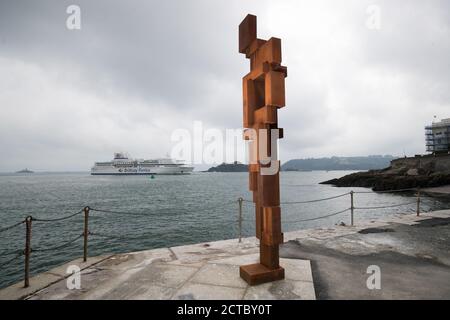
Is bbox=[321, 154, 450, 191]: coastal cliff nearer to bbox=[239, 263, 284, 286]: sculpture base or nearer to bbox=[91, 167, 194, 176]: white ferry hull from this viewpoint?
bbox=[239, 263, 284, 286]: sculpture base

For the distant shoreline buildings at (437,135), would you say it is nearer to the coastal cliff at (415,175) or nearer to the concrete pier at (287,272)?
the coastal cliff at (415,175)

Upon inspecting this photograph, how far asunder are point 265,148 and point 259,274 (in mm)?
1889

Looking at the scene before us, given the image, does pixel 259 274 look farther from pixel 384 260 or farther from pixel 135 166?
pixel 135 166

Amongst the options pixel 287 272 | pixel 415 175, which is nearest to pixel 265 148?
pixel 287 272

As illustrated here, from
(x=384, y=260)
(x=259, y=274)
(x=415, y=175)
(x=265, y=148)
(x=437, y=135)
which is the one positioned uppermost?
(x=437, y=135)

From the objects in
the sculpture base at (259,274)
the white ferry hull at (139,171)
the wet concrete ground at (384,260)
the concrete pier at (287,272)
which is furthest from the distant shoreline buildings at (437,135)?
the white ferry hull at (139,171)

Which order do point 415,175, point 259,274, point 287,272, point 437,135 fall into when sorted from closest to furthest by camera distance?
point 259,274, point 287,272, point 415,175, point 437,135

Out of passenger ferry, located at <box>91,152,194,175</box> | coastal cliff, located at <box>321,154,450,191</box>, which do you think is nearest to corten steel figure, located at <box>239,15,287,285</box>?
coastal cliff, located at <box>321,154,450,191</box>

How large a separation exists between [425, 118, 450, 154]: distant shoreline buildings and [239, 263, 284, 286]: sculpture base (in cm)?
9419

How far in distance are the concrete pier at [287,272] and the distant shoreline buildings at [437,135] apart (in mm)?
91562

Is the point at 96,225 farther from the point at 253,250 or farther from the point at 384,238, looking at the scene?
the point at 384,238

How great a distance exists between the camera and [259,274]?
142 inches

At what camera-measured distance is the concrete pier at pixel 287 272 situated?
337cm
